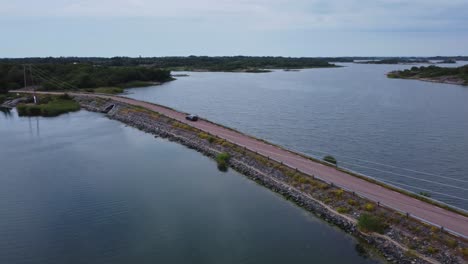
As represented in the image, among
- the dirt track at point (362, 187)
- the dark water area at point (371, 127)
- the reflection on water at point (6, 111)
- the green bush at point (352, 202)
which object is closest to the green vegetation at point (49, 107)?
the reflection on water at point (6, 111)

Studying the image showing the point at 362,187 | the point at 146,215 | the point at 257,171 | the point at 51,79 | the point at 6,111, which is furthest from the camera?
the point at 51,79

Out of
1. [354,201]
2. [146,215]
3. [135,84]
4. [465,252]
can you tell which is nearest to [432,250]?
[465,252]

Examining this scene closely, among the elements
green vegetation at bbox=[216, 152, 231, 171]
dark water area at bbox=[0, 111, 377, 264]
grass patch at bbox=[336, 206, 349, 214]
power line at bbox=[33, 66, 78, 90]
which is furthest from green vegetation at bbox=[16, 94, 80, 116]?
grass patch at bbox=[336, 206, 349, 214]

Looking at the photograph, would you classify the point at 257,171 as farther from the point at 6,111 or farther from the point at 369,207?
the point at 6,111

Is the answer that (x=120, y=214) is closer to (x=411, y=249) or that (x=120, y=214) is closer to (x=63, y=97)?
(x=411, y=249)

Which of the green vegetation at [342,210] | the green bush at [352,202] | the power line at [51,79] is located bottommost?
the green vegetation at [342,210]

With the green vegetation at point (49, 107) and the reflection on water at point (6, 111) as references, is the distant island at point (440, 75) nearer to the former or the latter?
the green vegetation at point (49, 107)
